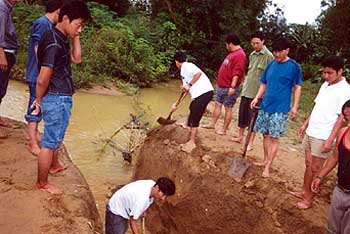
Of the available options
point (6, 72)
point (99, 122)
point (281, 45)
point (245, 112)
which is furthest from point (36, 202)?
point (99, 122)

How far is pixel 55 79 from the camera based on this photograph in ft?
12.7

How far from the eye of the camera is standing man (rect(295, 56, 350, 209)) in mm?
4531

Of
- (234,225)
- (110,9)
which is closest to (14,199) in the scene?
(234,225)

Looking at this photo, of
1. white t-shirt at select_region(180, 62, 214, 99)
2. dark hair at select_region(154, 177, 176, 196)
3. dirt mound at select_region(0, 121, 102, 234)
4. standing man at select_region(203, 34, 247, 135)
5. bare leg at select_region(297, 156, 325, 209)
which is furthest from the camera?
standing man at select_region(203, 34, 247, 135)

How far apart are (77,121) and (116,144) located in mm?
1713

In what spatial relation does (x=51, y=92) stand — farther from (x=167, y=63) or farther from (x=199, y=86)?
(x=167, y=63)

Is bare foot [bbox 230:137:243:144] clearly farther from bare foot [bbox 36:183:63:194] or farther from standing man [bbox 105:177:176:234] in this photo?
bare foot [bbox 36:183:63:194]

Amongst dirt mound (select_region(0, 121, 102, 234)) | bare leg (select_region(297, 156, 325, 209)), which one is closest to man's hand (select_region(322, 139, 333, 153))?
bare leg (select_region(297, 156, 325, 209))

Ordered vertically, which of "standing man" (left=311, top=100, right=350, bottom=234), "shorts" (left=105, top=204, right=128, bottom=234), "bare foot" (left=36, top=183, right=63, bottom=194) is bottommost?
"shorts" (left=105, top=204, right=128, bottom=234)

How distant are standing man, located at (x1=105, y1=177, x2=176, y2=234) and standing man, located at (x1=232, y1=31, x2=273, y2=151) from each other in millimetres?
2459

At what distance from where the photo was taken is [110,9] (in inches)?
771

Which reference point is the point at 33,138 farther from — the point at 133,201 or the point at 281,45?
the point at 281,45

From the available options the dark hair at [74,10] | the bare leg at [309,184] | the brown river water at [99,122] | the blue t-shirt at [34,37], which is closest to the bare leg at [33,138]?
the blue t-shirt at [34,37]

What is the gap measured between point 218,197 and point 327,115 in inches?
73.1
